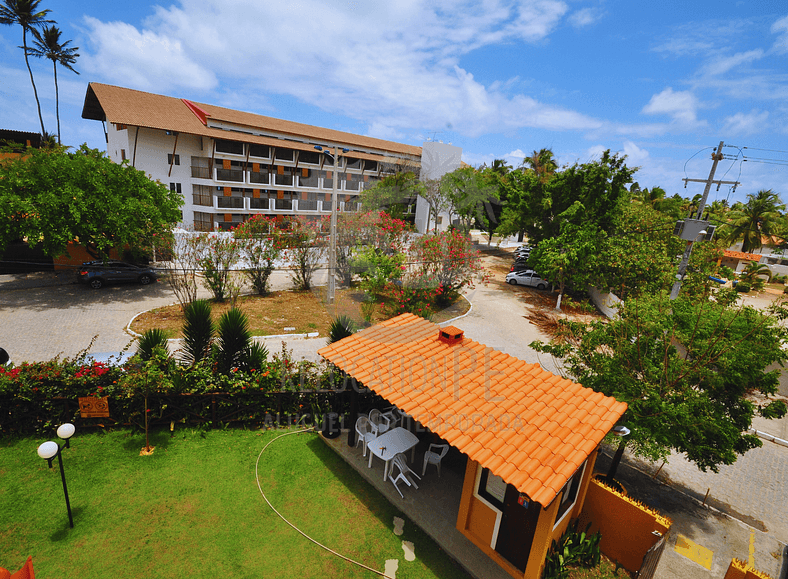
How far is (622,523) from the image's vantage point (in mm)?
7367

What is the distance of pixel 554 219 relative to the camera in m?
27.8

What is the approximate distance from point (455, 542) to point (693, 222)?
49.6 feet

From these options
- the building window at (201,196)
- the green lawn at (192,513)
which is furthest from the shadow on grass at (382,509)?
the building window at (201,196)

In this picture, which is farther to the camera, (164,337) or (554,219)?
(554,219)

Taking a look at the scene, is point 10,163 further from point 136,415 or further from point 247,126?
point 247,126

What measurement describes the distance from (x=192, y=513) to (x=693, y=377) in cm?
1073

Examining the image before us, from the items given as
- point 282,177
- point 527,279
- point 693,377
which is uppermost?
point 282,177

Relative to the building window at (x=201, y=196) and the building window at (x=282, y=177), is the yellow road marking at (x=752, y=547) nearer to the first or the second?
the building window at (x=201, y=196)

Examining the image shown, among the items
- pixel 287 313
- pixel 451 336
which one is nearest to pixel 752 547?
pixel 451 336

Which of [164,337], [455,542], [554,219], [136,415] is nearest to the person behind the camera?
[455,542]

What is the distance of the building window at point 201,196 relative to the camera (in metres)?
37.0

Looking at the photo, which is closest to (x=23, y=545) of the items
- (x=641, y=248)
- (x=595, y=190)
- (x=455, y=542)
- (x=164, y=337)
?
(x=164, y=337)

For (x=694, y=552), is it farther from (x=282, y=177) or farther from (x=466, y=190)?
(x=282, y=177)

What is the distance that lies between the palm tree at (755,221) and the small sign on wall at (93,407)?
53391 mm
